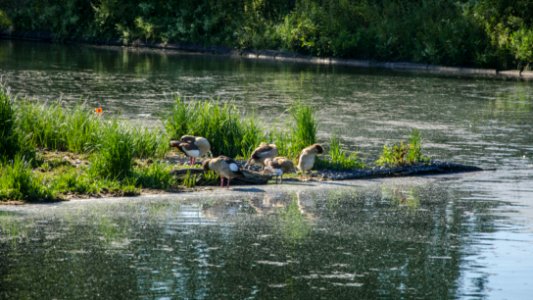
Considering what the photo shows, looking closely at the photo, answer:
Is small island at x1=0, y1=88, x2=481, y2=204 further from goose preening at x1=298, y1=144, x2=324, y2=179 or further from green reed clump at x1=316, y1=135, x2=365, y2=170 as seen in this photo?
goose preening at x1=298, y1=144, x2=324, y2=179

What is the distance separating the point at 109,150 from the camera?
1531 centimetres

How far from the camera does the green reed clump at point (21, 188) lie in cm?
1395

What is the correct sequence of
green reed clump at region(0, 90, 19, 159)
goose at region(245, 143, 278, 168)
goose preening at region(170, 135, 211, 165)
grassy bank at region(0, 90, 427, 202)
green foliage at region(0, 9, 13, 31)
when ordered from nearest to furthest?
grassy bank at region(0, 90, 427, 202)
green reed clump at region(0, 90, 19, 159)
goose at region(245, 143, 278, 168)
goose preening at region(170, 135, 211, 165)
green foliage at region(0, 9, 13, 31)

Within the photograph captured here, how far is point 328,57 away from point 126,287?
37.5 metres

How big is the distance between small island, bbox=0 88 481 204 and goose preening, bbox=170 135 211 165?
1.13 ft

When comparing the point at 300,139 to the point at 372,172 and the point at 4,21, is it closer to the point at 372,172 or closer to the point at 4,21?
the point at 372,172

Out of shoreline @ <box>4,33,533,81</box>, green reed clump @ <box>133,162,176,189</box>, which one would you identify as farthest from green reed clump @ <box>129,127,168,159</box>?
shoreline @ <box>4,33,533,81</box>

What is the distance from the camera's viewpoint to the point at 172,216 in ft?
43.3

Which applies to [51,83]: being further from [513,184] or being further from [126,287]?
[126,287]

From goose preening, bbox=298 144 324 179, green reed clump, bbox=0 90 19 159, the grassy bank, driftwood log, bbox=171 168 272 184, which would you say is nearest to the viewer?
the grassy bank

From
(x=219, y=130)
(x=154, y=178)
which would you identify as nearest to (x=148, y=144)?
(x=219, y=130)

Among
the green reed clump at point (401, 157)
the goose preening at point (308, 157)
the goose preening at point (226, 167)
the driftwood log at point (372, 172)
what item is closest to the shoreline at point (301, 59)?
the green reed clump at point (401, 157)

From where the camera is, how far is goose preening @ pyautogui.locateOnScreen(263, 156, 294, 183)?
16.0 meters

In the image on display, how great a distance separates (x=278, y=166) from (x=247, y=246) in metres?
4.46
